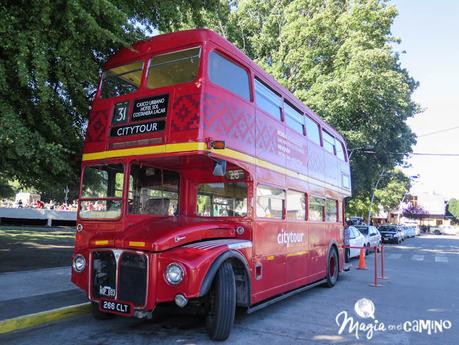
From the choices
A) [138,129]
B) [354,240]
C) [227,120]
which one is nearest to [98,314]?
[138,129]

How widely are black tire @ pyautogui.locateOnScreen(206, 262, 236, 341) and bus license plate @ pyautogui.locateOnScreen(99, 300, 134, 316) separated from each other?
1.06 metres

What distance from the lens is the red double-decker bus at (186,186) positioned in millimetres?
5223

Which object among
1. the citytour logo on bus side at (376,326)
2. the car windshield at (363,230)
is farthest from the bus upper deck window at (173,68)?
the car windshield at (363,230)

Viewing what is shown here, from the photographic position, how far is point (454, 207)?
10669 cm

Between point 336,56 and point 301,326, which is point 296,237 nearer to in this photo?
point 301,326

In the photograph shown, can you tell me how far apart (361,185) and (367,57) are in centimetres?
827

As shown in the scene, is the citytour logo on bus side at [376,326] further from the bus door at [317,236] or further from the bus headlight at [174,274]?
the bus headlight at [174,274]

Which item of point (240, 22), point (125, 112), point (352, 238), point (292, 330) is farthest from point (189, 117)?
point (240, 22)

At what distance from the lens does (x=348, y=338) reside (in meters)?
5.87

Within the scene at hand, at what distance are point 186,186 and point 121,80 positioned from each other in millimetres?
2151

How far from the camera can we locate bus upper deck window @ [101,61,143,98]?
669 cm

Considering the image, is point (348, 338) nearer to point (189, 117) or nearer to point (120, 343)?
point (120, 343)

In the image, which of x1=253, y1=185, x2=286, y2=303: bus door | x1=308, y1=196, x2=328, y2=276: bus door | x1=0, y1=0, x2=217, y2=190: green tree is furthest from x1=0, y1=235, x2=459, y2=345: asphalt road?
x1=0, y1=0, x2=217, y2=190: green tree

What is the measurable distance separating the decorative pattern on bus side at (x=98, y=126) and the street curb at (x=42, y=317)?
2698 mm
